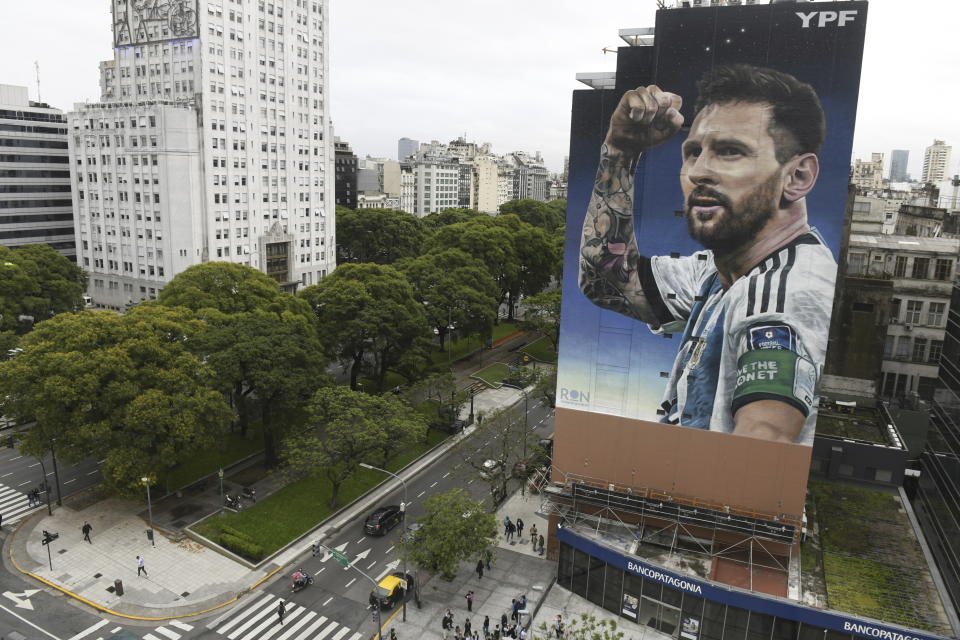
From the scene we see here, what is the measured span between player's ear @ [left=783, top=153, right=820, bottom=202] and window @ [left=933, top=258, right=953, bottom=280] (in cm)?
3605

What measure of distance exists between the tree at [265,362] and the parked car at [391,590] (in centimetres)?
1761

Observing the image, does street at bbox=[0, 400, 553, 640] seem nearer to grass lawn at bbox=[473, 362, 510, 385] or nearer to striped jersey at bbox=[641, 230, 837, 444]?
striped jersey at bbox=[641, 230, 837, 444]

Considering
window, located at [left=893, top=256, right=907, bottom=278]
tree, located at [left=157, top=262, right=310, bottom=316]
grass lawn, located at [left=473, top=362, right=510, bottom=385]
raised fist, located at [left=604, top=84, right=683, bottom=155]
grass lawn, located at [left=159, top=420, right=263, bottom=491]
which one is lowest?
grass lawn, located at [left=159, top=420, right=263, bottom=491]

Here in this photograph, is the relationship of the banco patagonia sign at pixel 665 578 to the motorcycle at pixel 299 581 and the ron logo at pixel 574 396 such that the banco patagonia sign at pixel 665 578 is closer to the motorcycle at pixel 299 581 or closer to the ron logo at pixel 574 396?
the ron logo at pixel 574 396

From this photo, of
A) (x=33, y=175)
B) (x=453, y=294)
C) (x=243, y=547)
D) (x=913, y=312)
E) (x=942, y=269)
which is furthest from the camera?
(x=33, y=175)

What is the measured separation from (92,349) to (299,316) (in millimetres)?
16698

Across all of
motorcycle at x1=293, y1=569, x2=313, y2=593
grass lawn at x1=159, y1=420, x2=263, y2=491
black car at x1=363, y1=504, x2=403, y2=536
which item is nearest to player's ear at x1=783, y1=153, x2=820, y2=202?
black car at x1=363, y1=504, x2=403, y2=536

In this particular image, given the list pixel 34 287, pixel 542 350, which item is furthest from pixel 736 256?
pixel 34 287

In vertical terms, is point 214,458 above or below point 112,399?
below

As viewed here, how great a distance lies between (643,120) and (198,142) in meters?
71.4

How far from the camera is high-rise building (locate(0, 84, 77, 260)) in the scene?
102 metres

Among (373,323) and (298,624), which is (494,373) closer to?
(373,323)

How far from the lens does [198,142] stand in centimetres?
9031

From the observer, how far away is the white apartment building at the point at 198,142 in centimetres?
9006
